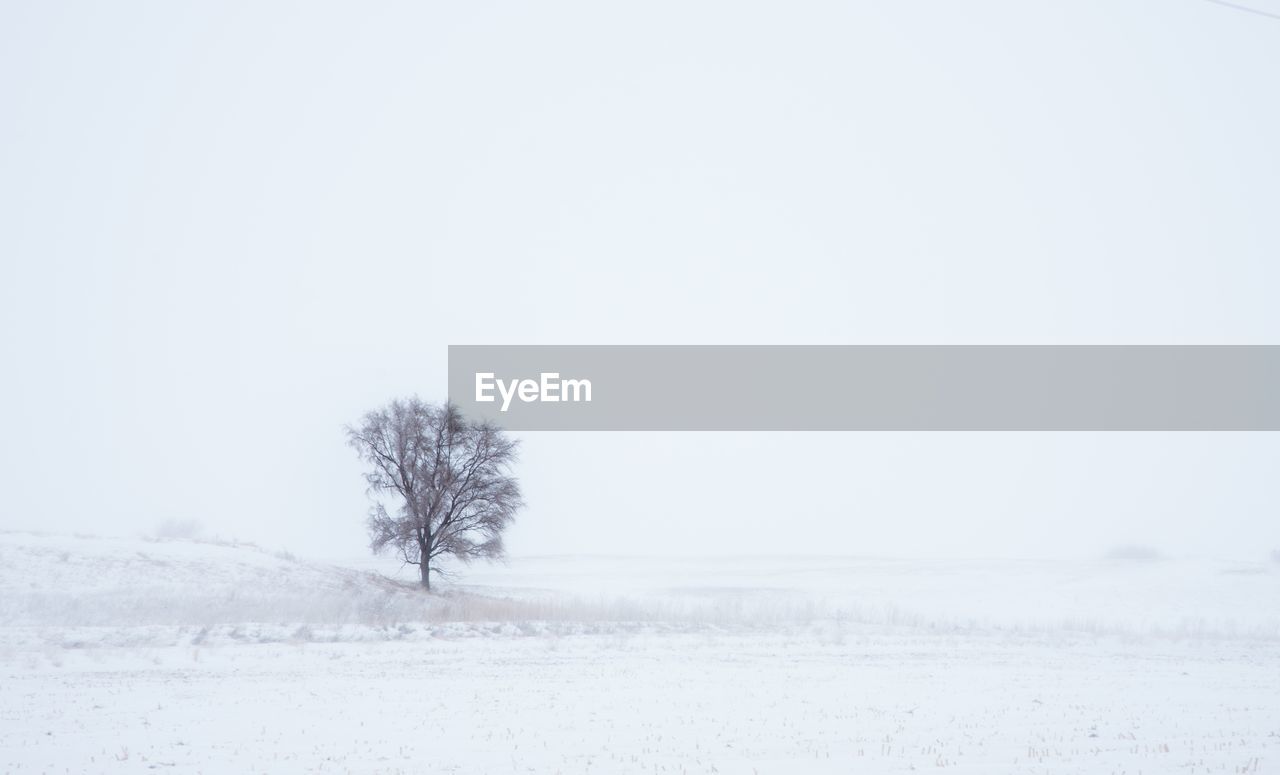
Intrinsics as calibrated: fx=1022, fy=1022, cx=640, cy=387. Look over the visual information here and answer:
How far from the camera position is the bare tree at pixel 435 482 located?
4531cm

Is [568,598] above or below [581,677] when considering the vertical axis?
above

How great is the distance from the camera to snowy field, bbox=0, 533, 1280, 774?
1313 cm

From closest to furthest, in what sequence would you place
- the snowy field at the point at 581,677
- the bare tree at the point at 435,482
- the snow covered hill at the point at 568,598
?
the snowy field at the point at 581,677
the snow covered hill at the point at 568,598
the bare tree at the point at 435,482

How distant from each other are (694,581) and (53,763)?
51601mm

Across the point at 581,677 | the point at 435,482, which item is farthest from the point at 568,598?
the point at 581,677

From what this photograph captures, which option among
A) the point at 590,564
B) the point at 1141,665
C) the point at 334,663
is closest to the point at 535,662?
the point at 334,663

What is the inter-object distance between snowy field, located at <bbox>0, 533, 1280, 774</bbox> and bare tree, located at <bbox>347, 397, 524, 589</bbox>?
2.51 metres

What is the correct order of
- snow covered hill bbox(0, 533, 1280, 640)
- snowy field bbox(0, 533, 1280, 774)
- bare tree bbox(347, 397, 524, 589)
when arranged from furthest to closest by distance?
bare tree bbox(347, 397, 524, 589) < snow covered hill bbox(0, 533, 1280, 640) < snowy field bbox(0, 533, 1280, 774)

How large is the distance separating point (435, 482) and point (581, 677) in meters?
26.2

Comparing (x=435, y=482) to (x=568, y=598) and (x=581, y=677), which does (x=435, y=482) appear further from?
(x=581, y=677)

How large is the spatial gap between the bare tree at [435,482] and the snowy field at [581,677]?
251 centimetres

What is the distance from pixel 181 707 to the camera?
16500 millimetres

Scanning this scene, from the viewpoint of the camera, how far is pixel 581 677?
20844 mm

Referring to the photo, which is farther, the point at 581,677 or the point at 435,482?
the point at 435,482
